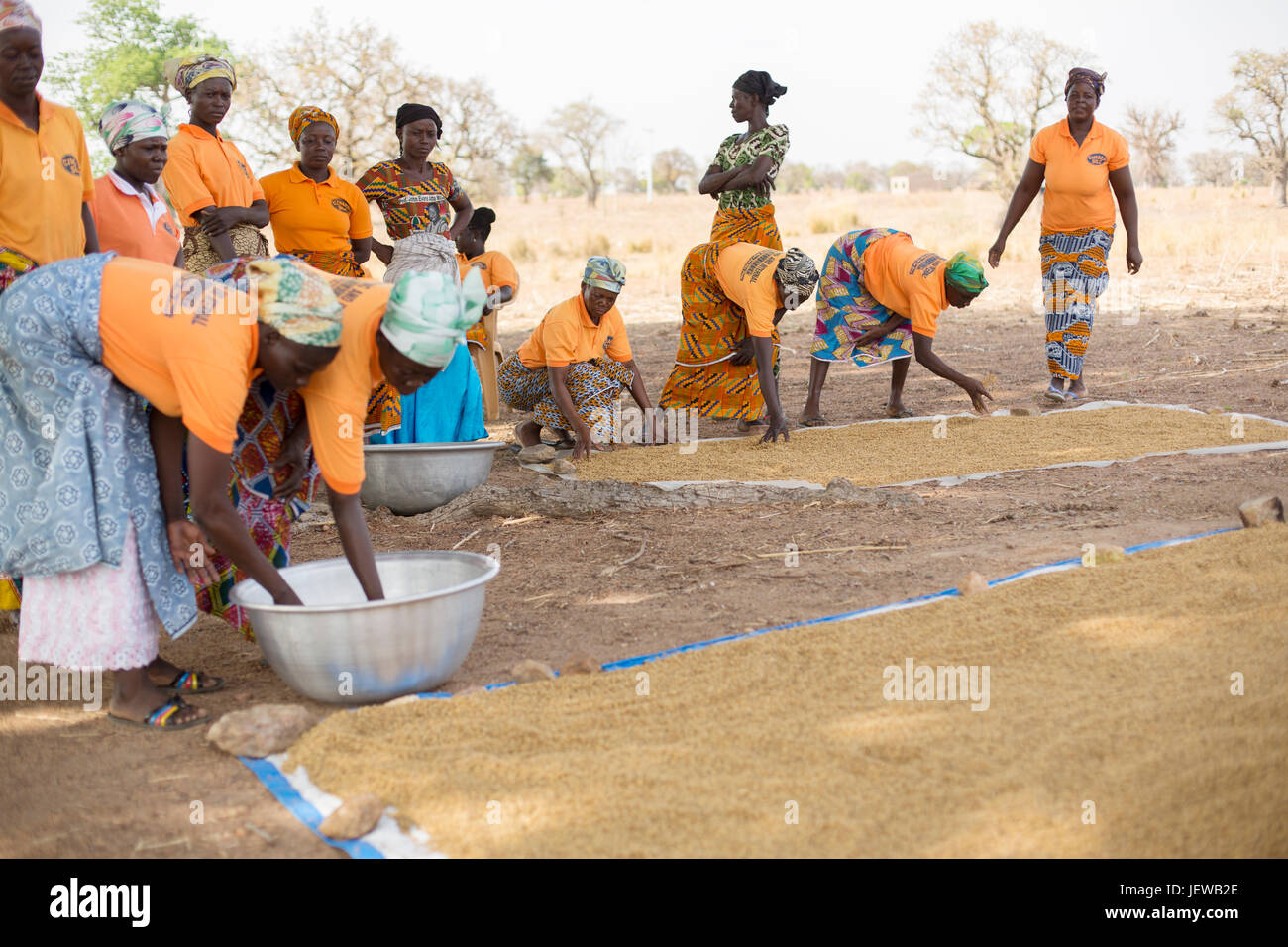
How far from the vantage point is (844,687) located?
2465mm

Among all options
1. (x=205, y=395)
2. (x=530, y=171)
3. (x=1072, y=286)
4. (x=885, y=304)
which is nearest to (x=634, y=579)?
(x=205, y=395)

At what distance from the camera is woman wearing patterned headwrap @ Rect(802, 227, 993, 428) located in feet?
17.0

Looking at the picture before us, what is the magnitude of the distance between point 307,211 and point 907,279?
2.76 m

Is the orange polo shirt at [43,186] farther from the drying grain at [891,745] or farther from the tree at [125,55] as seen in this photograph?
the tree at [125,55]

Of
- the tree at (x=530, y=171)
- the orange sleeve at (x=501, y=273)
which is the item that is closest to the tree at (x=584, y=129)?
the tree at (x=530, y=171)

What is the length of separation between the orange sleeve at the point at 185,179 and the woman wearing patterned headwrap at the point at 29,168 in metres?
1.07

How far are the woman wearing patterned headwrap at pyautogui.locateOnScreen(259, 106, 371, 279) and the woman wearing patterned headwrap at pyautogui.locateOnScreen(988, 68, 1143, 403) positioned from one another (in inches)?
134

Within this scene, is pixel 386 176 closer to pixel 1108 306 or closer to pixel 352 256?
pixel 352 256

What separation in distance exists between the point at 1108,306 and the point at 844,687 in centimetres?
899

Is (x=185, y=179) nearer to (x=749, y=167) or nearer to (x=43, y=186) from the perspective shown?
(x=43, y=186)

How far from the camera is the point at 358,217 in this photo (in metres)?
4.86

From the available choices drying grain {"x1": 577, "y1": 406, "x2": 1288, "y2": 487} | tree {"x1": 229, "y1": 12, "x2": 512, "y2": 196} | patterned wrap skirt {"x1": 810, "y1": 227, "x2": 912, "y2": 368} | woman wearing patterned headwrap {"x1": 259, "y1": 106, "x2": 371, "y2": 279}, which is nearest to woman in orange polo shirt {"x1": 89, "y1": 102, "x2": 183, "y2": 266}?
woman wearing patterned headwrap {"x1": 259, "y1": 106, "x2": 371, "y2": 279}
